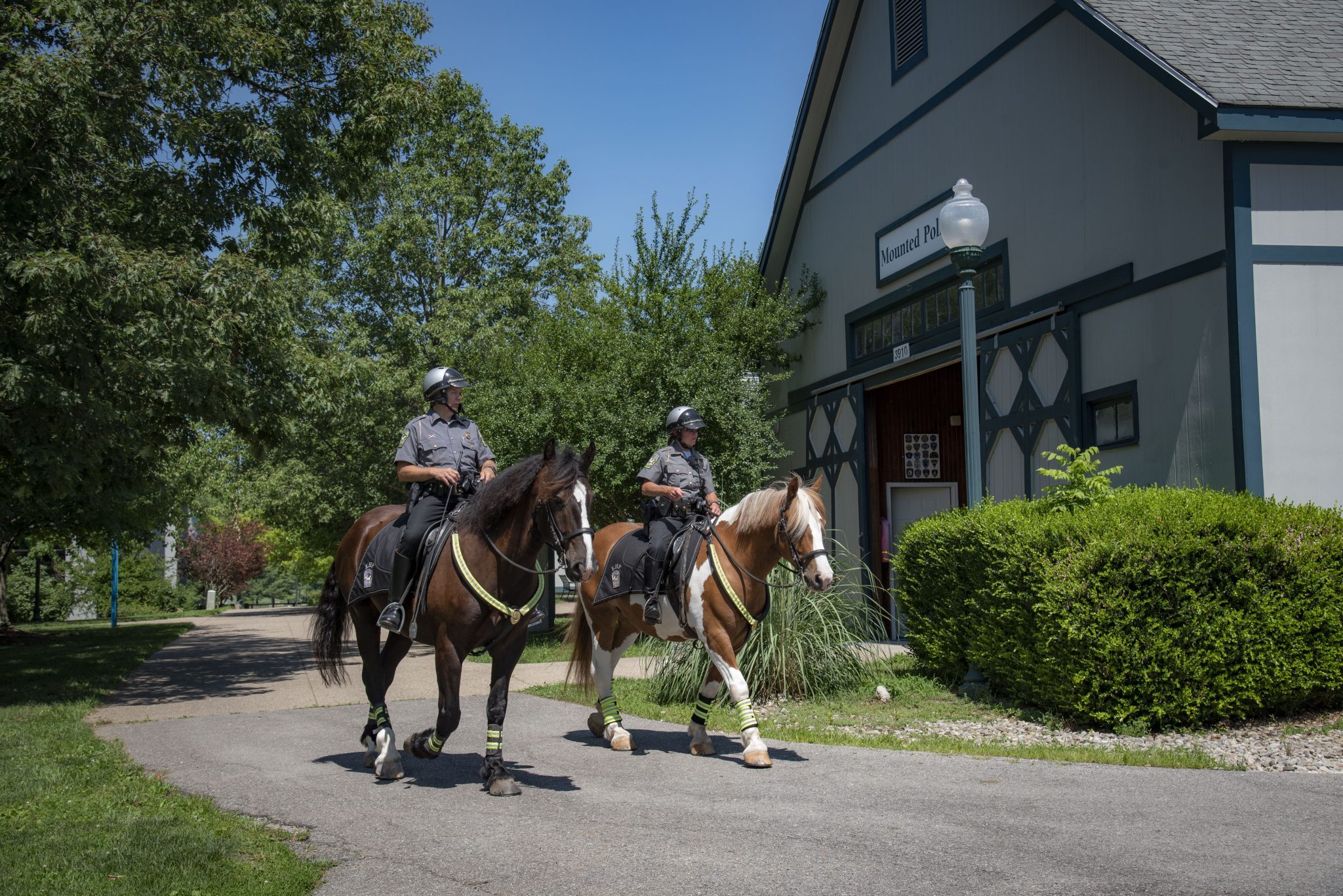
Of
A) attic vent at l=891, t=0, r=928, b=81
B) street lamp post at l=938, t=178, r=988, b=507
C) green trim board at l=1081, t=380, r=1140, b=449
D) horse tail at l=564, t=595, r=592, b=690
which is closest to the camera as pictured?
horse tail at l=564, t=595, r=592, b=690

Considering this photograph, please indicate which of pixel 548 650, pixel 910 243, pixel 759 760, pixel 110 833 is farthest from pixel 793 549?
pixel 548 650

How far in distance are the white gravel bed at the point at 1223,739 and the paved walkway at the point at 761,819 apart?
67 centimetres

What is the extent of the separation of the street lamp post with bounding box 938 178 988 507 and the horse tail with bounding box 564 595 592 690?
3.91 metres

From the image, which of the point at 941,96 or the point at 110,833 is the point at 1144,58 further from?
the point at 110,833

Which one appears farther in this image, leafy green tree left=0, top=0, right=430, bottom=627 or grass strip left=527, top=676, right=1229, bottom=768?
leafy green tree left=0, top=0, right=430, bottom=627

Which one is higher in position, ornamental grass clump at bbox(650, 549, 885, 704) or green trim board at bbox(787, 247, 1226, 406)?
green trim board at bbox(787, 247, 1226, 406)

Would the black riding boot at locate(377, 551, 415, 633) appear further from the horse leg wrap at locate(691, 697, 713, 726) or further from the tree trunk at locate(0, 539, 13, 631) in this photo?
the tree trunk at locate(0, 539, 13, 631)

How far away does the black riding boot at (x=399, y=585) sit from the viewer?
6.96 metres

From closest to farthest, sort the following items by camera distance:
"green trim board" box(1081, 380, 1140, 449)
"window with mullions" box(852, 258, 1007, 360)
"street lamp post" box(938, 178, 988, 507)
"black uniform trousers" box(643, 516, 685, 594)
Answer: "black uniform trousers" box(643, 516, 685, 594) < "street lamp post" box(938, 178, 988, 507) < "green trim board" box(1081, 380, 1140, 449) < "window with mullions" box(852, 258, 1007, 360)

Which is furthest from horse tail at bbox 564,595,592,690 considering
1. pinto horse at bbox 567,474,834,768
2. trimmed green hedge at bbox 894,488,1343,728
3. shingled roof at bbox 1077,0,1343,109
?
shingled roof at bbox 1077,0,1343,109

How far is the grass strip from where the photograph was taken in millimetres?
7578

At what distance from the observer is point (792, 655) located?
34.5 feet

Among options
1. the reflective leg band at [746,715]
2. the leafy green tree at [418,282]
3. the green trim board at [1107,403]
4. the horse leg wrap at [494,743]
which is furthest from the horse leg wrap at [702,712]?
the leafy green tree at [418,282]

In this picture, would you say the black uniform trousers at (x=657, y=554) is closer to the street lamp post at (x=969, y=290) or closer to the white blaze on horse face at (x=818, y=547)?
the white blaze on horse face at (x=818, y=547)
